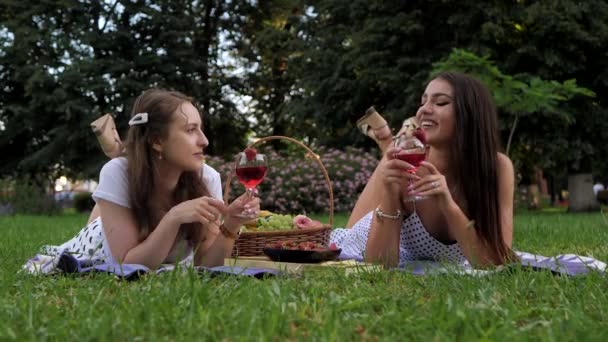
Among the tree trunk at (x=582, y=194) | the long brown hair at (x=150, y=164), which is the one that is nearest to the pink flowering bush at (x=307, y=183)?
the tree trunk at (x=582, y=194)

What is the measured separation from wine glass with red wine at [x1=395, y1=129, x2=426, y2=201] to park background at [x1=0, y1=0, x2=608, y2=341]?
601 millimetres

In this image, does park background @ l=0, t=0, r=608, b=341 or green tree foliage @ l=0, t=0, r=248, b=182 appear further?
green tree foliage @ l=0, t=0, r=248, b=182

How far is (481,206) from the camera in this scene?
4250 millimetres

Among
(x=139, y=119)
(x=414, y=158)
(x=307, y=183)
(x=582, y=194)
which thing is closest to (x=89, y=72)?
(x=307, y=183)

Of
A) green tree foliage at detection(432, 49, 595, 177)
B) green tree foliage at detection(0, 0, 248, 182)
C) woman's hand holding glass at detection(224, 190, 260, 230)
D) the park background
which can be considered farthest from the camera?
green tree foliage at detection(0, 0, 248, 182)

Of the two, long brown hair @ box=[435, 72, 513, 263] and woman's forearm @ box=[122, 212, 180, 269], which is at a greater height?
long brown hair @ box=[435, 72, 513, 263]

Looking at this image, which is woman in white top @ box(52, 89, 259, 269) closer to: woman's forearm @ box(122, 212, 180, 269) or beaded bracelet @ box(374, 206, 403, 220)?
woman's forearm @ box(122, 212, 180, 269)

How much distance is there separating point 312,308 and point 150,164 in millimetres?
2005

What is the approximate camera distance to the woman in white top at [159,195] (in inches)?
158

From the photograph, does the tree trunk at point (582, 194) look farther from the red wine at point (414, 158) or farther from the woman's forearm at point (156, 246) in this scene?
the woman's forearm at point (156, 246)

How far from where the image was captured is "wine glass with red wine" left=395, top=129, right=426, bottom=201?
12.0 ft

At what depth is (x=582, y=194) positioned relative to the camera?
71.8 ft

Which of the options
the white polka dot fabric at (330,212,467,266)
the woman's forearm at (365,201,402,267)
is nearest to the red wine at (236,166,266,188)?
the woman's forearm at (365,201,402,267)

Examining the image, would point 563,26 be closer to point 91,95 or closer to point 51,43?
point 91,95
